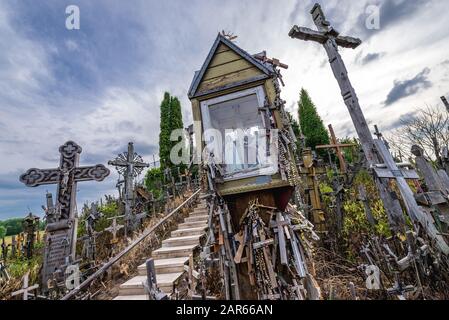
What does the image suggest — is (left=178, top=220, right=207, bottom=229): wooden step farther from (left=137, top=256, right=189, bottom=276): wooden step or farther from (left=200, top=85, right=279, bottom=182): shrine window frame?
(left=200, top=85, right=279, bottom=182): shrine window frame

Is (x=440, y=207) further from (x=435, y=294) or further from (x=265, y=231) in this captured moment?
(x=265, y=231)

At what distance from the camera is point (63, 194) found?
530 centimetres

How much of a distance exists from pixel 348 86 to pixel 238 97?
2500mm

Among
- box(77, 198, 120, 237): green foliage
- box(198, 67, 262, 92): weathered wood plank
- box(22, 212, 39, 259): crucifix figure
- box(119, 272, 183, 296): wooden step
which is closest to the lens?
box(119, 272, 183, 296): wooden step

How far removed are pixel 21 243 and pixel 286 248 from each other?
12240 mm

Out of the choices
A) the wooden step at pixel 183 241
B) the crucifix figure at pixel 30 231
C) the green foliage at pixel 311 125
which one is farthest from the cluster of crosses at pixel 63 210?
the green foliage at pixel 311 125

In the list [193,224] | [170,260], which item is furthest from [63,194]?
[193,224]

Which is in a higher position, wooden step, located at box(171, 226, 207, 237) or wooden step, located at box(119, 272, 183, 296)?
wooden step, located at box(171, 226, 207, 237)

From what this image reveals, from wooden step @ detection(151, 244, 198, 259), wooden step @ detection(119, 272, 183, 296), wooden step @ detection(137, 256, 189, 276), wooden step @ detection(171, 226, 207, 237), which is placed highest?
wooden step @ detection(171, 226, 207, 237)

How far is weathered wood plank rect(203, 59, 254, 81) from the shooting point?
5.36 meters

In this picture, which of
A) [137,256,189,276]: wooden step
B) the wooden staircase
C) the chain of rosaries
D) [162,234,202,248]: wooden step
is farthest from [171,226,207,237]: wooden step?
the chain of rosaries

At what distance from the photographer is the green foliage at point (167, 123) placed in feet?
63.2

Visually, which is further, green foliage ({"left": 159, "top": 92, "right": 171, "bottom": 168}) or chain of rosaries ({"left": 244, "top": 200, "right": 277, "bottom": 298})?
green foliage ({"left": 159, "top": 92, "right": 171, "bottom": 168})

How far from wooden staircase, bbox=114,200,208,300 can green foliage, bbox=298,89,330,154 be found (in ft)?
65.0
